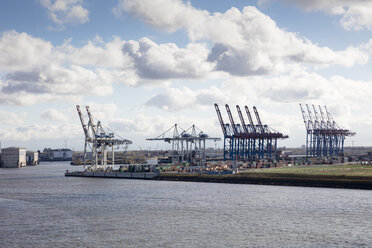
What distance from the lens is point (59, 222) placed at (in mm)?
45312

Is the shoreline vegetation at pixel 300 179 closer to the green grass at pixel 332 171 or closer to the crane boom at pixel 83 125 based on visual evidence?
the green grass at pixel 332 171

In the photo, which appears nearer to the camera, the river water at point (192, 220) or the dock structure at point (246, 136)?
the river water at point (192, 220)

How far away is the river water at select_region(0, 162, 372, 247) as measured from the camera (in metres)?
36.2

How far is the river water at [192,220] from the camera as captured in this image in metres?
36.2

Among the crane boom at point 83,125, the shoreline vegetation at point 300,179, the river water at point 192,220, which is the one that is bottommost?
the river water at point 192,220

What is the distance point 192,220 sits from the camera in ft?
150

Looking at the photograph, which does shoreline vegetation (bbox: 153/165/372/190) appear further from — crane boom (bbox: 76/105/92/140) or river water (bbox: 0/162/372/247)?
crane boom (bbox: 76/105/92/140)

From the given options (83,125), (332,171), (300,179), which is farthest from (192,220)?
(83,125)

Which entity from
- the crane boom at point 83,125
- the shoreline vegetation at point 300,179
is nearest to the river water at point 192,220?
the shoreline vegetation at point 300,179

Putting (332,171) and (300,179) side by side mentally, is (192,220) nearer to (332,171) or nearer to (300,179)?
(300,179)

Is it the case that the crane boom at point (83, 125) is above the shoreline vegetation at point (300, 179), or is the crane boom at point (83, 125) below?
above

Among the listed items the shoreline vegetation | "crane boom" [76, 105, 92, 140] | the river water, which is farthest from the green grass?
"crane boom" [76, 105, 92, 140]

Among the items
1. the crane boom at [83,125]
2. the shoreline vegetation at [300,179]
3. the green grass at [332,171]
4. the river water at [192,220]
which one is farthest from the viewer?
the crane boom at [83,125]

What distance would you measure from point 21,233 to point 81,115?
343 ft
